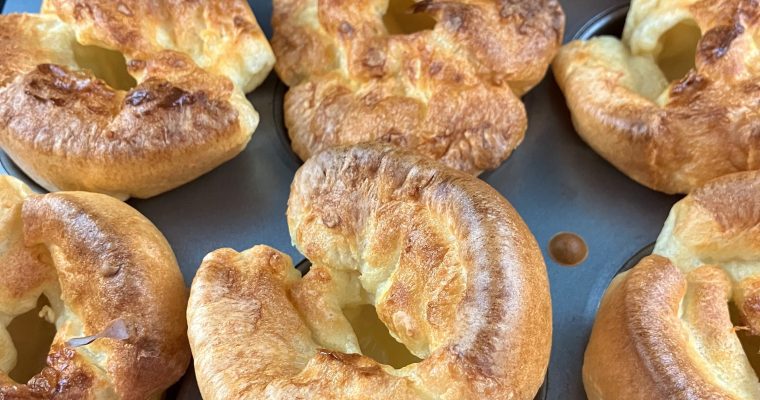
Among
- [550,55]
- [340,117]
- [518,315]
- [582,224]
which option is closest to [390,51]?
[340,117]

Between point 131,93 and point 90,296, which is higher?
point 131,93

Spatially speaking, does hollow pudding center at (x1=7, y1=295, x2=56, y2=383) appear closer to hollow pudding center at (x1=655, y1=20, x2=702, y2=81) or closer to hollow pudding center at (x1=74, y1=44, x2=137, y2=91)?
hollow pudding center at (x1=74, y1=44, x2=137, y2=91)

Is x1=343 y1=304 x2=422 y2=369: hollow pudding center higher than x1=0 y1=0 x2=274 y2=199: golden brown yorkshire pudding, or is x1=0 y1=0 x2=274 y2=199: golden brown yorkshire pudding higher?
x1=0 y1=0 x2=274 y2=199: golden brown yorkshire pudding

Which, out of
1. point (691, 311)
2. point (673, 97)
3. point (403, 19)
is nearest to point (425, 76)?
point (403, 19)

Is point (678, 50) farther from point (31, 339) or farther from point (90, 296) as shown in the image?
point (31, 339)

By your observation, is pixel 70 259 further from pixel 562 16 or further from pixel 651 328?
pixel 562 16

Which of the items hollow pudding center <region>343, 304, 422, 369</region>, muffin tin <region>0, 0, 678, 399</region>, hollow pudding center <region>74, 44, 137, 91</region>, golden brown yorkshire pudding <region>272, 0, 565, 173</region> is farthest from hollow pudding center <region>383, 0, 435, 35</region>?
hollow pudding center <region>343, 304, 422, 369</region>
